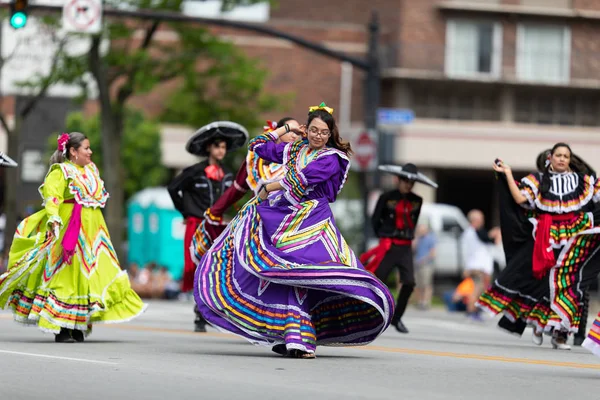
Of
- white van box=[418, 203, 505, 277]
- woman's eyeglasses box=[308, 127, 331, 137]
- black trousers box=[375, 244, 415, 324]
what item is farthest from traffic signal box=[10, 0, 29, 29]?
white van box=[418, 203, 505, 277]

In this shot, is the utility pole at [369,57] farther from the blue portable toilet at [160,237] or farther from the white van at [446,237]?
the blue portable toilet at [160,237]

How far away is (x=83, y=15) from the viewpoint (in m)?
25.3

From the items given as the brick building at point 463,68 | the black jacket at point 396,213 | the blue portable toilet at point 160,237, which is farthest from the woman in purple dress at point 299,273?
the brick building at point 463,68

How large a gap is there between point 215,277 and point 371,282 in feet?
4.20

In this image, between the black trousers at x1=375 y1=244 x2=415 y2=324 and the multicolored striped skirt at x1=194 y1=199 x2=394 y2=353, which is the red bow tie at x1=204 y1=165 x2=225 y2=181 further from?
the multicolored striped skirt at x1=194 y1=199 x2=394 y2=353

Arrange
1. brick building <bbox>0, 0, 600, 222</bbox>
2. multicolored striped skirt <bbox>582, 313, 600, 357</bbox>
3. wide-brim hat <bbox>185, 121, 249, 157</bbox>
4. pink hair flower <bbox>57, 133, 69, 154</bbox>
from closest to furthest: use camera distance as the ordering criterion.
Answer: multicolored striped skirt <bbox>582, 313, 600, 357</bbox> → pink hair flower <bbox>57, 133, 69, 154</bbox> → wide-brim hat <bbox>185, 121, 249, 157</bbox> → brick building <bbox>0, 0, 600, 222</bbox>

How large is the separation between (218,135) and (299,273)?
Result: 4123 mm

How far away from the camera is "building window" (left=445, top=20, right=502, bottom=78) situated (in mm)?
52875

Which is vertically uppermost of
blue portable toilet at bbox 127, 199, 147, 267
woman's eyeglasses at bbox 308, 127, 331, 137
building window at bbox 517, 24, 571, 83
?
building window at bbox 517, 24, 571, 83

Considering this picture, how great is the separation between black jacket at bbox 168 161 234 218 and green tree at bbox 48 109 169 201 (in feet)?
117

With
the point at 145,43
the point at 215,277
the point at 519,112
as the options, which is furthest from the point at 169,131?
the point at 215,277

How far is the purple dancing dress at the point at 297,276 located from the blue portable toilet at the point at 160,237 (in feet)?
77.0

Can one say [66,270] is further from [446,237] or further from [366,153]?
[446,237]

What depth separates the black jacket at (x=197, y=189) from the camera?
15.5 m
